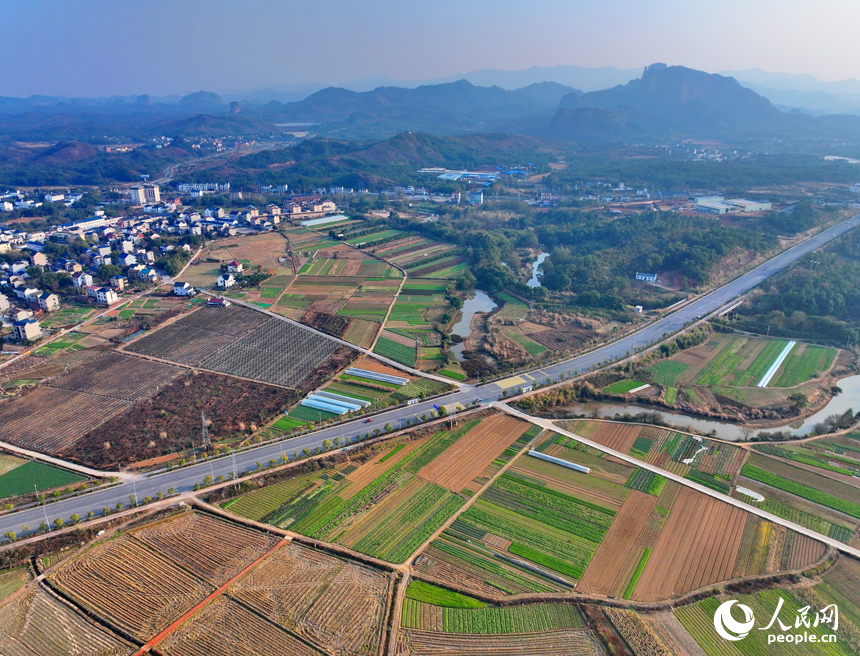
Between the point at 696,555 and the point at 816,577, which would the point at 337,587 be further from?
the point at 816,577

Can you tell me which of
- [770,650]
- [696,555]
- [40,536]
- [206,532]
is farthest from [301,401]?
[770,650]

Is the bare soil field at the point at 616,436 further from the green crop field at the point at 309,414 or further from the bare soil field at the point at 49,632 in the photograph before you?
the bare soil field at the point at 49,632

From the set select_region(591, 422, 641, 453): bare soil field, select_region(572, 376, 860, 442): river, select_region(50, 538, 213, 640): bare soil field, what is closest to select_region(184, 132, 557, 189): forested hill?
select_region(572, 376, 860, 442): river

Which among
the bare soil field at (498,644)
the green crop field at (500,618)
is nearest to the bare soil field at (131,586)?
the green crop field at (500,618)

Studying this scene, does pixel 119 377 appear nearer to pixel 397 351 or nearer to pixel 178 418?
pixel 178 418

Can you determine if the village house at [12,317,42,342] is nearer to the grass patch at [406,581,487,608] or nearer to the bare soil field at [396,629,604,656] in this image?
the grass patch at [406,581,487,608]
